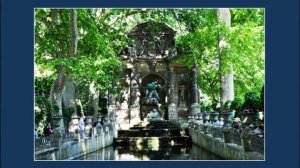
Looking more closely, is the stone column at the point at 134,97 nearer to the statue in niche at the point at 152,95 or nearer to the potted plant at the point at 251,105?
the statue in niche at the point at 152,95

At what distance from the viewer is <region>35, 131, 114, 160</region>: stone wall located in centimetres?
1206

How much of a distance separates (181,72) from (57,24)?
42.1 feet

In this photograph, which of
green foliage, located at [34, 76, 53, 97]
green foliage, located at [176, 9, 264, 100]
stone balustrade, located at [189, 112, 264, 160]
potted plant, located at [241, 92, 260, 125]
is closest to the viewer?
stone balustrade, located at [189, 112, 264, 160]

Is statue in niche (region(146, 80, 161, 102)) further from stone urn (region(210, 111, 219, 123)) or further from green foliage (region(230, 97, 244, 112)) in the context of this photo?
stone urn (region(210, 111, 219, 123))

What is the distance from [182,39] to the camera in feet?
77.3

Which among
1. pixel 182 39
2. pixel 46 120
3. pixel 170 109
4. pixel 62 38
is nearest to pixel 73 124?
pixel 46 120

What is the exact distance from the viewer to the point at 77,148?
49.4 feet

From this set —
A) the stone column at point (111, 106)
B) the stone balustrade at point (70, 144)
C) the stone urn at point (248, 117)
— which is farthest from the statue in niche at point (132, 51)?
the stone urn at point (248, 117)

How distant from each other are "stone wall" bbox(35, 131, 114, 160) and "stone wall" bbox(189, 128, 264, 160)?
3.60 metres

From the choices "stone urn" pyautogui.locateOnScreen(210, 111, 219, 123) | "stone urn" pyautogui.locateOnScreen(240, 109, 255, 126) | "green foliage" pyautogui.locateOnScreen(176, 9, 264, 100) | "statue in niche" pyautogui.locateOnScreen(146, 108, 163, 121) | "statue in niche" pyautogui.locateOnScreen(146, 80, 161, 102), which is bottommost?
"statue in niche" pyautogui.locateOnScreen(146, 108, 163, 121)

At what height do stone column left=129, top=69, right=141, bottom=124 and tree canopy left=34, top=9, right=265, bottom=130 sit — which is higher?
tree canopy left=34, top=9, right=265, bottom=130

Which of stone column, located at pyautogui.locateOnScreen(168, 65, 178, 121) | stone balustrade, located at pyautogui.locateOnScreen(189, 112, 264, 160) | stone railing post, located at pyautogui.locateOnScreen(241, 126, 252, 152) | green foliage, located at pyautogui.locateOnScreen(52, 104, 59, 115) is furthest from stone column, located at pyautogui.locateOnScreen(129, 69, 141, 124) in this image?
stone railing post, located at pyautogui.locateOnScreen(241, 126, 252, 152)

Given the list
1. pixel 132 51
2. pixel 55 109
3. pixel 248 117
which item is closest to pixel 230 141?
pixel 248 117

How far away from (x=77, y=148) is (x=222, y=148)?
4438 mm
